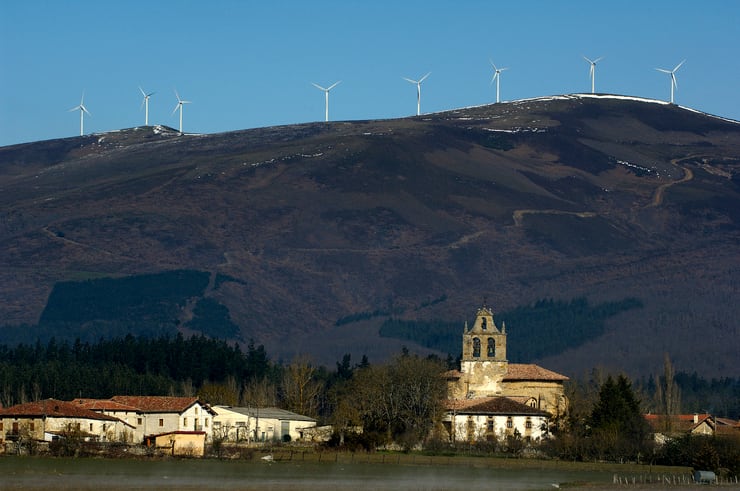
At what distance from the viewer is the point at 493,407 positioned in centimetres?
11100

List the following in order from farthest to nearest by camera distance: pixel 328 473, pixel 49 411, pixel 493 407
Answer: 1. pixel 493 407
2. pixel 49 411
3. pixel 328 473

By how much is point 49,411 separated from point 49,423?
0.93 meters

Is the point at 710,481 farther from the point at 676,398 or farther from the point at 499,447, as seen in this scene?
the point at 676,398

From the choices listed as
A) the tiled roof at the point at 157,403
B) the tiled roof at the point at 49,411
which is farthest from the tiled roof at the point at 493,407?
the tiled roof at the point at 49,411

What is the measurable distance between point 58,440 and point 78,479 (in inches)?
790

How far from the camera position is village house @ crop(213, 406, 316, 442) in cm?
10750

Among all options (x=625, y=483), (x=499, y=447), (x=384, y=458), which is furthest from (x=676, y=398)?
(x=625, y=483)

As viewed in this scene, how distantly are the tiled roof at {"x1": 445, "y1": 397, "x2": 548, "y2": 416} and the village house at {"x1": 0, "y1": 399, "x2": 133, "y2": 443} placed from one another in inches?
943

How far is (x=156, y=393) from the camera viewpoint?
448 ft

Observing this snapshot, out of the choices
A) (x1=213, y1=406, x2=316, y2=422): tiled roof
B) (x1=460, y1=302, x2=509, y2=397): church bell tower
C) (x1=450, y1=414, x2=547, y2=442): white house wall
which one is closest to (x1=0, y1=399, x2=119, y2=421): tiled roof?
(x1=213, y1=406, x2=316, y2=422): tiled roof

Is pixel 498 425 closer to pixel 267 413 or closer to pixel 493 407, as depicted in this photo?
pixel 493 407

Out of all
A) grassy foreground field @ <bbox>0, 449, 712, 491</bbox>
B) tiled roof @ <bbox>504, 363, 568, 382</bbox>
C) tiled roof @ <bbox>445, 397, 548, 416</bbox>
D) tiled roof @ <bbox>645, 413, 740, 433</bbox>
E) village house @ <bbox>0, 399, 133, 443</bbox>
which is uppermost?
tiled roof @ <bbox>504, 363, 568, 382</bbox>

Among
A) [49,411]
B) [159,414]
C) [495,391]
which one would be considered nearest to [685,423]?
[495,391]

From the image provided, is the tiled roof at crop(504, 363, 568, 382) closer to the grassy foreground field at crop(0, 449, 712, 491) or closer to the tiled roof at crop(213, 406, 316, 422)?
the tiled roof at crop(213, 406, 316, 422)
